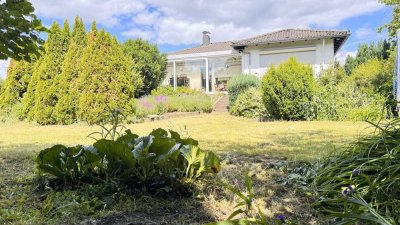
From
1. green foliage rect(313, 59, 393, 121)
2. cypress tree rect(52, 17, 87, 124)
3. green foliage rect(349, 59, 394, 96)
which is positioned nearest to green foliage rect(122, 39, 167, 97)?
cypress tree rect(52, 17, 87, 124)

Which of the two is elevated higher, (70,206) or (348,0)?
(348,0)

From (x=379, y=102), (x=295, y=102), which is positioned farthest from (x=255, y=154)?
(x=379, y=102)

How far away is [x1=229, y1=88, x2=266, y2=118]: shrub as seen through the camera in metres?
12.6

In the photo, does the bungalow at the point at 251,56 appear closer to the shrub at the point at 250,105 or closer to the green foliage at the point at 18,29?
the shrub at the point at 250,105

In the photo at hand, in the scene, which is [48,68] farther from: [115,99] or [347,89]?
[347,89]

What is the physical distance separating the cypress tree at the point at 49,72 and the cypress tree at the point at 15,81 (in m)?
2.14

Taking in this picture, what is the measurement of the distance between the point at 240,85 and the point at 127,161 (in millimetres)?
12849

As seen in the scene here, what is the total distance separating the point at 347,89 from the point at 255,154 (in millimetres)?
8323

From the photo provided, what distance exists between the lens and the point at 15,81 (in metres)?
13.9

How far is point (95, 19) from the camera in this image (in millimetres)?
11844

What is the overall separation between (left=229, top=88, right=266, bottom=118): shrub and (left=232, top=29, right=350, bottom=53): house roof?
6.74m

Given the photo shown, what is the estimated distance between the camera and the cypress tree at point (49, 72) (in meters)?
11.6

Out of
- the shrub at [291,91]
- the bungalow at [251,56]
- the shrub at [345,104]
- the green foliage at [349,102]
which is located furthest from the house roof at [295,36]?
the shrub at [291,91]

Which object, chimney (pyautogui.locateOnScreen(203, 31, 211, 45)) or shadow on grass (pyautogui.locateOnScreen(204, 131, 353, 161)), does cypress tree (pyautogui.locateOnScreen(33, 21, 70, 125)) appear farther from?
chimney (pyautogui.locateOnScreen(203, 31, 211, 45))
